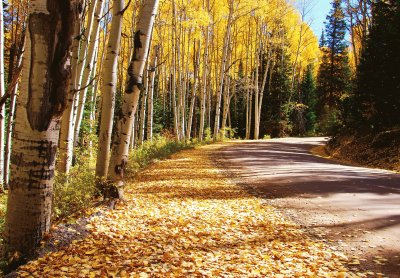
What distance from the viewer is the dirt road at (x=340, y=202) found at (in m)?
4.40

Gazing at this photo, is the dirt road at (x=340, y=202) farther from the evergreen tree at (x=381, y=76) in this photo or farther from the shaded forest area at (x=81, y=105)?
the evergreen tree at (x=381, y=76)

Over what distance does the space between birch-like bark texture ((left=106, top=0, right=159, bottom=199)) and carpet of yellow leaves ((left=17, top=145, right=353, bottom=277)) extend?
60 cm

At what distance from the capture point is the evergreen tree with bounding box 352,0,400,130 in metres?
12.8

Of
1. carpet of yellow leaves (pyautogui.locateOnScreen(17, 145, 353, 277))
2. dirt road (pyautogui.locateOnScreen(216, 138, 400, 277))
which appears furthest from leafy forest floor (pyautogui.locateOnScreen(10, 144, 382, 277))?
dirt road (pyautogui.locateOnScreen(216, 138, 400, 277))

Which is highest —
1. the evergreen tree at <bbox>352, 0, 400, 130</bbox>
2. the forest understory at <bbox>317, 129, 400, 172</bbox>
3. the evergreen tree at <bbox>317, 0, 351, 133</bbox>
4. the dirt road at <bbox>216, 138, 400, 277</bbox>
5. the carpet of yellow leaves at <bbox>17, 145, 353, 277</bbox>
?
the evergreen tree at <bbox>317, 0, 351, 133</bbox>

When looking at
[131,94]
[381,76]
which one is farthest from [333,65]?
[131,94]

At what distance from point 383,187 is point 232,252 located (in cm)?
536

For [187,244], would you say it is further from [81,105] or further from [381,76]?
[381,76]

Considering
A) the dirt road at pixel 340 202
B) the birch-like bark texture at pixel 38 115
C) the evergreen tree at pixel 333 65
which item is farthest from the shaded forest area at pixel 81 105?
the evergreen tree at pixel 333 65

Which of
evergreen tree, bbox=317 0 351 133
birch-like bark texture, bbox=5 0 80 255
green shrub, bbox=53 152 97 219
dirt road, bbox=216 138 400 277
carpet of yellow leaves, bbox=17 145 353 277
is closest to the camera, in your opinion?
birch-like bark texture, bbox=5 0 80 255

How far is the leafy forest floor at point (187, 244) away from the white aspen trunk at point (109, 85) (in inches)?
35.2

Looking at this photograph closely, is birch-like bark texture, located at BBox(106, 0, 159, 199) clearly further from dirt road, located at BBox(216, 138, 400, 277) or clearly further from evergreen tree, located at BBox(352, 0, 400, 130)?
evergreen tree, located at BBox(352, 0, 400, 130)

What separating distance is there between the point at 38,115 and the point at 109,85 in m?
2.64

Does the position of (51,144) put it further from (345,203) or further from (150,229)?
(345,203)
